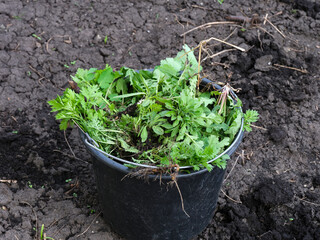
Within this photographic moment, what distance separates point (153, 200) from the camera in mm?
2148

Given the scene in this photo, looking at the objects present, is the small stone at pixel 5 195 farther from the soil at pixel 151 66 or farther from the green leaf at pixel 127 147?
the green leaf at pixel 127 147

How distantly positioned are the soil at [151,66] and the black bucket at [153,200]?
0.93 feet

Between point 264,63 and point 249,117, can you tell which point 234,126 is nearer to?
point 249,117

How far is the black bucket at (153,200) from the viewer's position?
2.08 metres

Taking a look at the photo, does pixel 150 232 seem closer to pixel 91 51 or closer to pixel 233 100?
pixel 233 100

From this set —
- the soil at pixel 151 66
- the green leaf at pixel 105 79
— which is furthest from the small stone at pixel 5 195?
the green leaf at pixel 105 79

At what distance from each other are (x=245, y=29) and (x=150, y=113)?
7.42 ft

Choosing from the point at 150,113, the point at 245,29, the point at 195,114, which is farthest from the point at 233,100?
the point at 245,29

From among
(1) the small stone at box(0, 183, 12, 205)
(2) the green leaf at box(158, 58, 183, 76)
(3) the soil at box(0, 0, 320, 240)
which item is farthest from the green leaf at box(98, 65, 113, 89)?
(1) the small stone at box(0, 183, 12, 205)

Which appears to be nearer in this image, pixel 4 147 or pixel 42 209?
pixel 42 209

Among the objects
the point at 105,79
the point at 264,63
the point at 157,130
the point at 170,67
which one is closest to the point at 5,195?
the point at 105,79

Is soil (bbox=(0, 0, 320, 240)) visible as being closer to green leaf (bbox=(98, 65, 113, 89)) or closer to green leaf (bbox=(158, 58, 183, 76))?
green leaf (bbox=(98, 65, 113, 89))

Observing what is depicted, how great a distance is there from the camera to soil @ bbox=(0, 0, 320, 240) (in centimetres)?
271

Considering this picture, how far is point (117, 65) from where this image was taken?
143 inches
